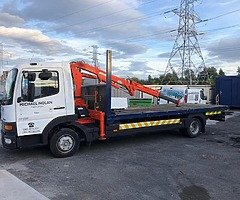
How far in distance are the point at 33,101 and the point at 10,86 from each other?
2.48 ft

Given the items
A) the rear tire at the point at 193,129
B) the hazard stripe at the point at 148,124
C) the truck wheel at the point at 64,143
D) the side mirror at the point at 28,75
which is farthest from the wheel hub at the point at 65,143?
the rear tire at the point at 193,129

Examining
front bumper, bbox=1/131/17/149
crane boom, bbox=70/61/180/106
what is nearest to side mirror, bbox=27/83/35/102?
front bumper, bbox=1/131/17/149

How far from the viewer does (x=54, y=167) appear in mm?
7746

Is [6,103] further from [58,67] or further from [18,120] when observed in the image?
[58,67]

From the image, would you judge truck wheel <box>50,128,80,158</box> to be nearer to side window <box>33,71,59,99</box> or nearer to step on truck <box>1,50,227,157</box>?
step on truck <box>1,50,227,157</box>

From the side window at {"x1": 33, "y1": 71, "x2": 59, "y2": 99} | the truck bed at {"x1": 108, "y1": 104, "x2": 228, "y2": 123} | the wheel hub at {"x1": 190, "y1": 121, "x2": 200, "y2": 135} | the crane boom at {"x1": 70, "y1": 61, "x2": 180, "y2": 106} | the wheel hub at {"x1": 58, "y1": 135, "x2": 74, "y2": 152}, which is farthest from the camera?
the wheel hub at {"x1": 190, "y1": 121, "x2": 200, "y2": 135}

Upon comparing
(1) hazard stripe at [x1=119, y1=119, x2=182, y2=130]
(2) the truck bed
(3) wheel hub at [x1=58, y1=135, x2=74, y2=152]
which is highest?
(2) the truck bed

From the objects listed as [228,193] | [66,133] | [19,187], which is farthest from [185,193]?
[66,133]

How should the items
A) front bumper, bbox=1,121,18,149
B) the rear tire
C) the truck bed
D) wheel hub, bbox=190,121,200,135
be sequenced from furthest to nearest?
wheel hub, bbox=190,121,200,135
the rear tire
the truck bed
front bumper, bbox=1,121,18,149

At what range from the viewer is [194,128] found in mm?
11664

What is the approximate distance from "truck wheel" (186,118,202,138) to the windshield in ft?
20.3

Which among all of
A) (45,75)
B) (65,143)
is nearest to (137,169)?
(65,143)

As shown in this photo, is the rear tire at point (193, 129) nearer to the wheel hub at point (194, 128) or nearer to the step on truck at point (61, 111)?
the wheel hub at point (194, 128)

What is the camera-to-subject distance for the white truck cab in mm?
8203
